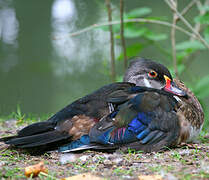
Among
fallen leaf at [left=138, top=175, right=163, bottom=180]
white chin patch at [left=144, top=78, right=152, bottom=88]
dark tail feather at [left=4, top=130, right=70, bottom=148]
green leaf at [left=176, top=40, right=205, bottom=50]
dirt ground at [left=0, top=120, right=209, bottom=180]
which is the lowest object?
fallen leaf at [left=138, top=175, right=163, bottom=180]

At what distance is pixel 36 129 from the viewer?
4.08 m

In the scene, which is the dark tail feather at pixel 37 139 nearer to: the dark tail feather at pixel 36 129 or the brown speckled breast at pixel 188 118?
the dark tail feather at pixel 36 129

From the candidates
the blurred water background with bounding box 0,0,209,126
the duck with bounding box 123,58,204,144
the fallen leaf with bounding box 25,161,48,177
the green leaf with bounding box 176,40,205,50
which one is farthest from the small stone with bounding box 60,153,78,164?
the blurred water background with bounding box 0,0,209,126

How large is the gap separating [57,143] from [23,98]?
6.29 metres

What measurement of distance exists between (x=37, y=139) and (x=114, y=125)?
30.6 inches

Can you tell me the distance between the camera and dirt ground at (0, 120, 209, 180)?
3170 millimetres

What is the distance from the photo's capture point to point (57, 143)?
412cm

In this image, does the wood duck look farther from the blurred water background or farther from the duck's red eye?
the blurred water background

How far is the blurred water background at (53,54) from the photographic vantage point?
34.9ft

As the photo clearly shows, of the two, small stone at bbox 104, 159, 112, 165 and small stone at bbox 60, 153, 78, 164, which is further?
small stone at bbox 60, 153, 78, 164

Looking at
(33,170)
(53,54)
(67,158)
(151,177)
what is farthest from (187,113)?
(53,54)

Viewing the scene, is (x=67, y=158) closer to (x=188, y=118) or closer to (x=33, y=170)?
(x=33, y=170)

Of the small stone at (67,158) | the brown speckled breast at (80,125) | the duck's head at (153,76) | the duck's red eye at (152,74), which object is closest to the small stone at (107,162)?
the small stone at (67,158)

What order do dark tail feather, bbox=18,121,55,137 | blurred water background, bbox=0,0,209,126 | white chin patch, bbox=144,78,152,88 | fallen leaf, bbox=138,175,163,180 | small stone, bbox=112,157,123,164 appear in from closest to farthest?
fallen leaf, bbox=138,175,163,180
small stone, bbox=112,157,123,164
dark tail feather, bbox=18,121,55,137
white chin patch, bbox=144,78,152,88
blurred water background, bbox=0,0,209,126
